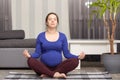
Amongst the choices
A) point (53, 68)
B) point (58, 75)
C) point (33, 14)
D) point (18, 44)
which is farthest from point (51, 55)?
point (33, 14)

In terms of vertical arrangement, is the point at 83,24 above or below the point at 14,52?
above

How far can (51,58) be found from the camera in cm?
372

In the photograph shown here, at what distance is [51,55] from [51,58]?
37 mm

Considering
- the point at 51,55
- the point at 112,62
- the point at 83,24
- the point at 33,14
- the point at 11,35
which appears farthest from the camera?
Answer: the point at 33,14

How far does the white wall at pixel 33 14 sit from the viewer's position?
6.53m

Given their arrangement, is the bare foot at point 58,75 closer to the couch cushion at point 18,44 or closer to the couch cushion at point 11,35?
the couch cushion at point 18,44

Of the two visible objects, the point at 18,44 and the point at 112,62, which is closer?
the point at 112,62

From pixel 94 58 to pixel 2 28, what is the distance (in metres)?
1.99

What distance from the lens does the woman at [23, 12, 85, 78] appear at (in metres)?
3.66

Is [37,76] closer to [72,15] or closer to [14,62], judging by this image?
[14,62]

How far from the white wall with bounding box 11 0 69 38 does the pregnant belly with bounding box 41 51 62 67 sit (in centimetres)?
282

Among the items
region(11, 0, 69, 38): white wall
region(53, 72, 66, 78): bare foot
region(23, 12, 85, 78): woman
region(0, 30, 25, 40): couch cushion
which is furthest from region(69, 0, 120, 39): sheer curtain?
region(53, 72, 66, 78): bare foot

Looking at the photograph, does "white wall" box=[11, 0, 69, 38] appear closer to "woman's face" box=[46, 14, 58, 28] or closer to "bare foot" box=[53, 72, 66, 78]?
"woman's face" box=[46, 14, 58, 28]

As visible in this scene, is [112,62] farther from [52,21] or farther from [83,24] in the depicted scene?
[83,24]
